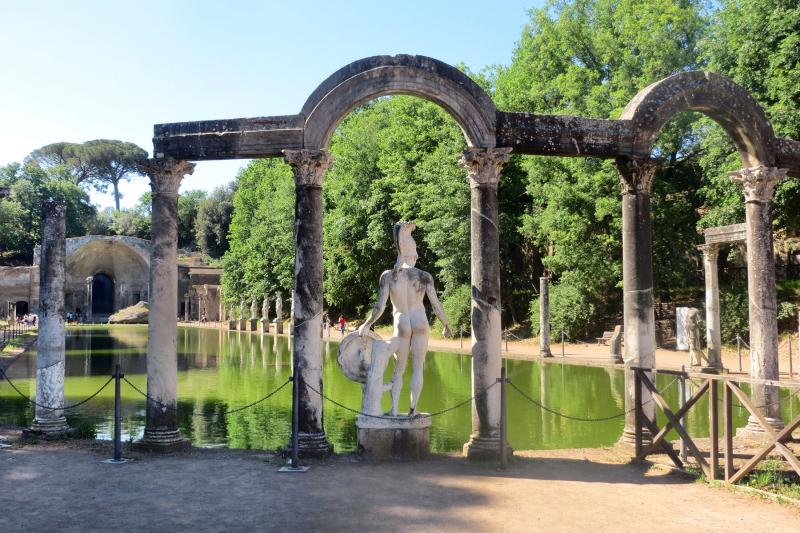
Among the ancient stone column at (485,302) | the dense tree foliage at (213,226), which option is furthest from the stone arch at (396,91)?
the dense tree foliage at (213,226)

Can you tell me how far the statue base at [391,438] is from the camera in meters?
9.05

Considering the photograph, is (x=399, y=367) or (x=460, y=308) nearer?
(x=399, y=367)

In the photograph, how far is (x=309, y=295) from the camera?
9.37 meters

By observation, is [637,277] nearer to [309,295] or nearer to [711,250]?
[309,295]

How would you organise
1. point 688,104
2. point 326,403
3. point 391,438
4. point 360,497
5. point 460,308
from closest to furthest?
1. point 360,497
2. point 391,438
3. point 688,104
4. point 326,403
5. point 460,308

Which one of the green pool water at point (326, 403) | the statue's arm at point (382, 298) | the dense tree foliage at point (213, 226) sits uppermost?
the dense tree foliage at point (213, 226)

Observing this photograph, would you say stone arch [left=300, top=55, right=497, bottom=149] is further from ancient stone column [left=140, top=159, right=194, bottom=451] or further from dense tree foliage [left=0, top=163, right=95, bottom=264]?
dense tree foliage [left=0, top=163, right=95, bottom=264]

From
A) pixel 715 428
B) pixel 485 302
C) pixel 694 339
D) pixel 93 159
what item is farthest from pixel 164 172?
pixel 93 159

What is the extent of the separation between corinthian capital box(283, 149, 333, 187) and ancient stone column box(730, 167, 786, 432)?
6.57m

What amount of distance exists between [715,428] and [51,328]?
9.96m

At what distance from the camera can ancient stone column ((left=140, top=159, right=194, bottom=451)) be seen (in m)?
9.63

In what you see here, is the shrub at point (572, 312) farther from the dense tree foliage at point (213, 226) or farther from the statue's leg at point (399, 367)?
the dense tree foliage at point (213, 226)

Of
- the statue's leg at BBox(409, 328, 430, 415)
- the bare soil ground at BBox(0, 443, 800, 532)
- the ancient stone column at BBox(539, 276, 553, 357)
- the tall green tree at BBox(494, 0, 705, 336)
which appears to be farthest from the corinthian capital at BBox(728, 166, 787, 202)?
the tall green tree at BBox(494, 0, 705, 336)

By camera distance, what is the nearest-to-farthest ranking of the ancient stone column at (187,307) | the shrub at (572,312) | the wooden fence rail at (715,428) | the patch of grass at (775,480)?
the wooden fence rail at (715,428)
the patch of grass at (775,480)
the shrub at (572,312)
the ancient stone column at (187,307)
